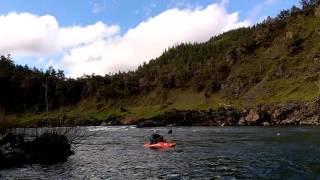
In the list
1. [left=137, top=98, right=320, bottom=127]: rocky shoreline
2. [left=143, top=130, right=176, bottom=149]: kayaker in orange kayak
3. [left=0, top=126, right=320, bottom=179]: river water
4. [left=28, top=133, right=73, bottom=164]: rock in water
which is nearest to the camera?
[left=0, top=126, right=320, bottom=179]: river water

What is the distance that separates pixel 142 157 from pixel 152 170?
15.4 metres

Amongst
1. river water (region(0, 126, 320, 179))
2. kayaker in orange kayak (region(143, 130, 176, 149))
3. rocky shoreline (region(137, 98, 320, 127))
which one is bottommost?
river water (region(0, 126, 320, 179))

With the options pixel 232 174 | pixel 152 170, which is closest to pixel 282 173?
pixel 232 174

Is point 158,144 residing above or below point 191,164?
above

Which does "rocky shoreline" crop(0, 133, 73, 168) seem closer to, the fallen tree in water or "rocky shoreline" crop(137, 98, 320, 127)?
the fallen tree in water

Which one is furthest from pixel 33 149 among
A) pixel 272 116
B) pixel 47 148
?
pixel 272 116

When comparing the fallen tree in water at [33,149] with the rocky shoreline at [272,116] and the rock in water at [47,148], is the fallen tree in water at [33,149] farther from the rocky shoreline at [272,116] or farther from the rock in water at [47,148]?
the rocky shoreline at [272,116]

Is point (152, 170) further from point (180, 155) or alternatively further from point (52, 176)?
point (180, 155)

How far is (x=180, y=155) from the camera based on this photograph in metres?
72.5

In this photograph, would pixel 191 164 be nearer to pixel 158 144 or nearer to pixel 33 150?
pixel 33 150

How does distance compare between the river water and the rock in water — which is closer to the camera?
the river water

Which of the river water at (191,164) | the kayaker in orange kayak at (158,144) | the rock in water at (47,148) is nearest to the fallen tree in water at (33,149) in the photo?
the rock in water at (47,148)

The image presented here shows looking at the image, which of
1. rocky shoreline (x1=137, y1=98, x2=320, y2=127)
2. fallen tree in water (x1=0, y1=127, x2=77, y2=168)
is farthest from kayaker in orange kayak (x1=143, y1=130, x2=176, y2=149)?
rocky shoreline (x1=137, y1=98, x2=320, y2=127)

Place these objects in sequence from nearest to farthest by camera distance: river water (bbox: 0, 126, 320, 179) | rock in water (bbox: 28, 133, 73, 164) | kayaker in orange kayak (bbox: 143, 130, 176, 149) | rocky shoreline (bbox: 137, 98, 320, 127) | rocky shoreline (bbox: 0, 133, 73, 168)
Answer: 1. river water (bbox: 0, 126, 320, 179)
2. rocky shoreline (bbox: 0, 133, 73, 168)
3. rock in water (bbox: 28, 133, 73, 164)
4. kayaker in orange kayak (bbox: 143, 130, 176, 149)
5. rocky shoreline (bbox: 137, 98, 320, 127)
